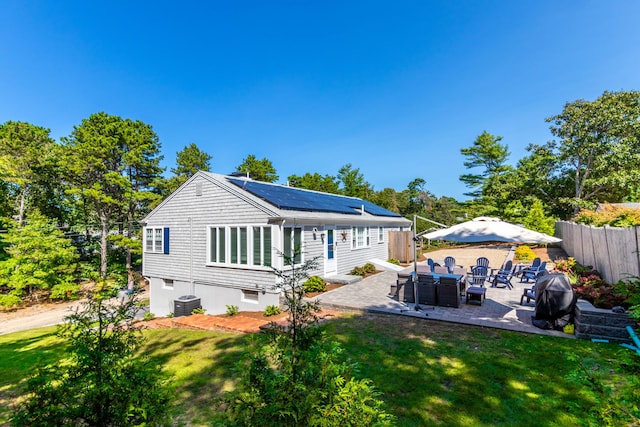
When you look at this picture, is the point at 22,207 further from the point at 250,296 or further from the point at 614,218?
the point at 614,218

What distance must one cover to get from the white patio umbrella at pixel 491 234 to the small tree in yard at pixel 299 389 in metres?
6.19

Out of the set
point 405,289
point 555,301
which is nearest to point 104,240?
point 405,289

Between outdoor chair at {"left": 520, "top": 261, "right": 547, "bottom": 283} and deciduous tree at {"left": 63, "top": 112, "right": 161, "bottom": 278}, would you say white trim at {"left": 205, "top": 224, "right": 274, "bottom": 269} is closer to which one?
outdoor chair at {"left": 520, "top": 261, "right": 547, "bottom": 283}

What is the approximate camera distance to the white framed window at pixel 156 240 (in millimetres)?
14378

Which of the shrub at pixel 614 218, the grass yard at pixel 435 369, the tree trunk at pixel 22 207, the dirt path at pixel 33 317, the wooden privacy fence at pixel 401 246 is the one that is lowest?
the dirt path at pixel 33 317

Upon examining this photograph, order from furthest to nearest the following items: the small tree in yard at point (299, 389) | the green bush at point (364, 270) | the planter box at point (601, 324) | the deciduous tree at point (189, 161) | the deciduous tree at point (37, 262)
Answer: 1. the deciduous tree at point (189, 161)
2. the deciduous tree at point (37, 262)
3. the green bush at point (364, 270)
4. the planter box at point (601, 324)
5. the small tree in yard at point (299, 389)

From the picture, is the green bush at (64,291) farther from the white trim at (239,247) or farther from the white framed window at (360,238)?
the white framed window at (360,238)

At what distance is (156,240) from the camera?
15.1 meters

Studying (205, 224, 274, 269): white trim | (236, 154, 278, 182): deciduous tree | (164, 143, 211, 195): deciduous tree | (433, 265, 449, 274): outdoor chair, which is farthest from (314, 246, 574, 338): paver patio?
(164, 143, 211, 195): deciduous tree

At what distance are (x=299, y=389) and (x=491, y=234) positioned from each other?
7856mm

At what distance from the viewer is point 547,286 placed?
271 inches

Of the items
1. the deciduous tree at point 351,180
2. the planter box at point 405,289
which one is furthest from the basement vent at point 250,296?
the deciduous tree at point 351,180

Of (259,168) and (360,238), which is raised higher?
(259,168)

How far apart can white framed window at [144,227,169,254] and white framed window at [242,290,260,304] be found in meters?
5.47
